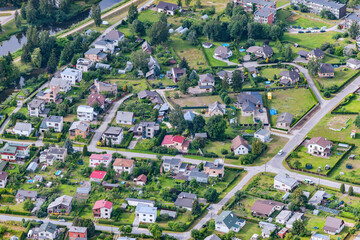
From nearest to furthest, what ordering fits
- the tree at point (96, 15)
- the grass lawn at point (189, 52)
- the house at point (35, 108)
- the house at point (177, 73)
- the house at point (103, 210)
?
the house at point (103, 210)
the house at point (35, 108)
the house at point (177, 73)
the grass lawn at point (189, 52)
the tree at point (96, 15)

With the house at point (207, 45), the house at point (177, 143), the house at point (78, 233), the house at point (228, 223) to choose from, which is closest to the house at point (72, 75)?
the house at point (177, 143)

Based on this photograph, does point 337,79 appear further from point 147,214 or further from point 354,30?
point 147,214

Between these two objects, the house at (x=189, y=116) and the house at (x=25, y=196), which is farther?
the house at (x=189, y=116)

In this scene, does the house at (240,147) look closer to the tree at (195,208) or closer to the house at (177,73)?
the tree at (195,208)

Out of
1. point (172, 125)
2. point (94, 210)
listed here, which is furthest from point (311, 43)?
point (94, 210)

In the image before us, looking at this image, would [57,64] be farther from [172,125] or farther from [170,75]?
[172,125]

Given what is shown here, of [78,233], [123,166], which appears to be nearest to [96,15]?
[123,166]
